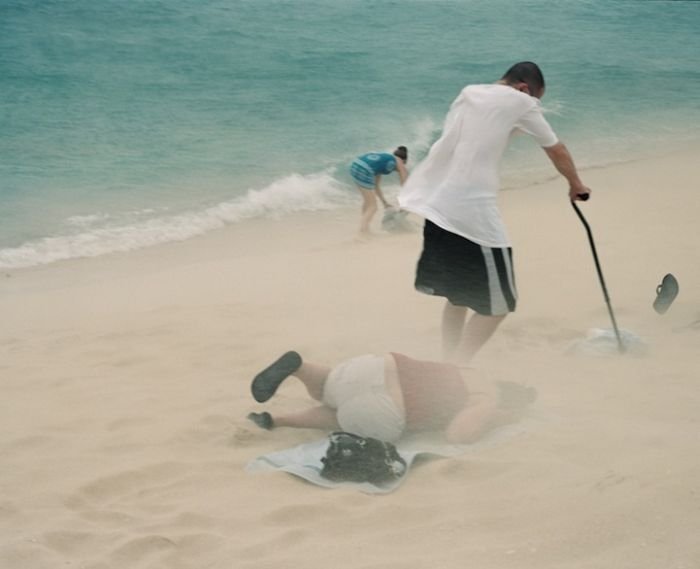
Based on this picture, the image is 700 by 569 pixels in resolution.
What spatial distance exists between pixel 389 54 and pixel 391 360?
18.7 m

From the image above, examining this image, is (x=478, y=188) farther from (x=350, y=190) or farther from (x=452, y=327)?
(x=350, y=190)

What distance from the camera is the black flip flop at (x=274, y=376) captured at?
13.8 feet

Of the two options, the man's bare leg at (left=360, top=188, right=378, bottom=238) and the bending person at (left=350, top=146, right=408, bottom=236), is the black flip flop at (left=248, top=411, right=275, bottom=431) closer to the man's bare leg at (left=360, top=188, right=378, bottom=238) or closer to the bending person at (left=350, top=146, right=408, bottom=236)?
the man's bare leg at (left=360, top=188, right=378, bottom=238)

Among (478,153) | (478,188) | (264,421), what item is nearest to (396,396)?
(264,421)

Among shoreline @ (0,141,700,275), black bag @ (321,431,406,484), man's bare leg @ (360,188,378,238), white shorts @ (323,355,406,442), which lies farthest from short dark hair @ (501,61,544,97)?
shoreline @ (0,141,700,275)

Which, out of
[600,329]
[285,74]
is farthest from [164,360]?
[285,74]

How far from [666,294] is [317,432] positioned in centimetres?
246

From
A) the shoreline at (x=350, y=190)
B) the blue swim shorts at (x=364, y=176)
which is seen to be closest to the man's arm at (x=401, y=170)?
the blue swim shorts at (x=364, y=176)

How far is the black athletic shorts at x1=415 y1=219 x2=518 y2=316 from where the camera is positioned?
15.2ft

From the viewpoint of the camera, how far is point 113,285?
26.3 feet

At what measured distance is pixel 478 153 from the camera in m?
4.57

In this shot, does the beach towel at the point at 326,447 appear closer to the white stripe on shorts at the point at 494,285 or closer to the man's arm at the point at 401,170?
the white stripe on shorts at the point at 494,285

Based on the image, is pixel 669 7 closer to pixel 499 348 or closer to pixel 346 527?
pixel 499 348

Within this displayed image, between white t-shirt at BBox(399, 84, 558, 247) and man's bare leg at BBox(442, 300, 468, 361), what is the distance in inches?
17.0
